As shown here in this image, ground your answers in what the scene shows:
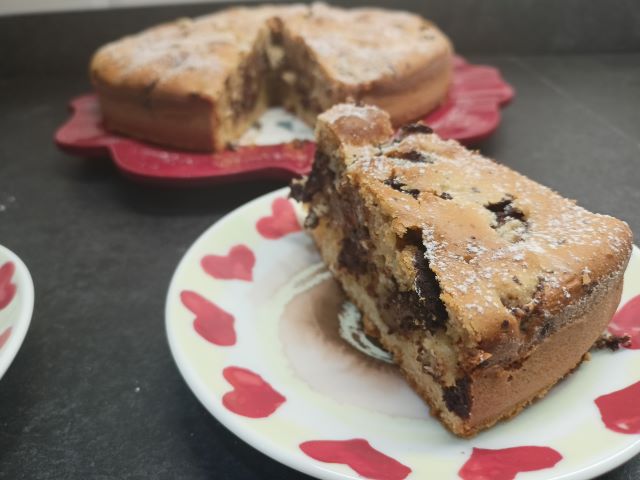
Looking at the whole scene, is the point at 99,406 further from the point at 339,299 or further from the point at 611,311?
the point at 611,311

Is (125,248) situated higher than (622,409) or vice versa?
(622,409)

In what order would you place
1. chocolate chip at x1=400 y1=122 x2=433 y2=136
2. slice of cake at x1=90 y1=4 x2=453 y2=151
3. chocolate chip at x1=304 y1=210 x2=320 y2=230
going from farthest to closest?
slice of cake at x1=90 y1=4 x2=453 y2=151 → chocolate chip at x1=304 y1=210 x2=320 y2=230 → chocolate chip at x1=400 y1=122 x2=433 y2=136

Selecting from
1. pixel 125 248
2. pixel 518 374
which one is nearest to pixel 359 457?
pixel 518 374

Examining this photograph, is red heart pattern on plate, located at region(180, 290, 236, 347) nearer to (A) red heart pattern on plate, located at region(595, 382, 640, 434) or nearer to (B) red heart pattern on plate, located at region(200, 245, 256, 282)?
(B) red heart pattern on plate, located at region(200, 245, 256, 282)

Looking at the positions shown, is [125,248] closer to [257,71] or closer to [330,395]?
[330,395]

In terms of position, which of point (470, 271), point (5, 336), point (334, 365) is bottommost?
point (334, 365)

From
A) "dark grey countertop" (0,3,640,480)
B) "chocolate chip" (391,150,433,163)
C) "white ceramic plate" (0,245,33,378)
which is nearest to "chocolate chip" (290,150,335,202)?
"chocolate chip" (391,150,433,163)
